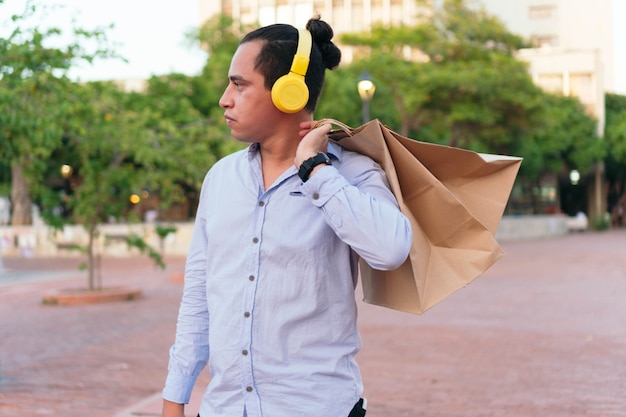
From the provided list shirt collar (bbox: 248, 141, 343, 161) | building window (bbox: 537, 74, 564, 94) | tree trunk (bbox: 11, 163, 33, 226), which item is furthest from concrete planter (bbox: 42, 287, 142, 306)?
building window (bbox: 537, 74, 564, 94)

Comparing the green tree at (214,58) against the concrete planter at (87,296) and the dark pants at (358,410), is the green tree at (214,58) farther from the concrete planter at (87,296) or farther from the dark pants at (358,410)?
the dark pants at (358,410)

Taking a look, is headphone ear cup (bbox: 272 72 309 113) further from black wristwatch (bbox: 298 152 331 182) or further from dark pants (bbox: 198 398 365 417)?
dark pants (bbox: 198 398 365 417)

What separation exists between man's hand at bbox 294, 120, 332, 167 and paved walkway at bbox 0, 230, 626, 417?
3874mm

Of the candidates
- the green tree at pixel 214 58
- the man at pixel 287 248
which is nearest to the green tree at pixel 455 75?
the green tree at pixel 214 58

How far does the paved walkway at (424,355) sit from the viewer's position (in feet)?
19.8

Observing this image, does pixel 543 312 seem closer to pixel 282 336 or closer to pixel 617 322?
pixel 617 322

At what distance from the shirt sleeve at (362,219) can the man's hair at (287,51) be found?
28cm

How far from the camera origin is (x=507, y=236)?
34625 mm

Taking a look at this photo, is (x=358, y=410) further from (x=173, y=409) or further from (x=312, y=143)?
(x=312, y=143)

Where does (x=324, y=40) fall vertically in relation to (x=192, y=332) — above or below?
above

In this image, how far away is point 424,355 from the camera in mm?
8117

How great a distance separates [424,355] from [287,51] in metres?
6.51

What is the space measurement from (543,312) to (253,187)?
33.3 feet

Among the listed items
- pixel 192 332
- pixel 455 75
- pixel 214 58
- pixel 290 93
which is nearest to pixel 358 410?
pixel 192 332
